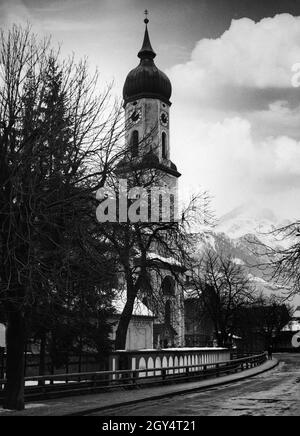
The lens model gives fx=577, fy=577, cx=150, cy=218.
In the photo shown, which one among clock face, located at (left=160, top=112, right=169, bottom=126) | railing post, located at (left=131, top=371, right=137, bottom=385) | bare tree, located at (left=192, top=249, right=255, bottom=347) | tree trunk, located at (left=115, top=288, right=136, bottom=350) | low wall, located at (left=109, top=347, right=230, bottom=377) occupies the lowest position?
railing post, located at (left=131, top=371, right=137, bottom=385)

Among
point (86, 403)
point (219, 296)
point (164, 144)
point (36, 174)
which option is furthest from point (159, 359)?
point (164, 144)

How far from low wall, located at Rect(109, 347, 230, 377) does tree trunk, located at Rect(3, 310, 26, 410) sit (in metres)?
7.30

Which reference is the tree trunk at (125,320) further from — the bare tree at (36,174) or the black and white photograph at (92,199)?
the bare tree at (36,174)

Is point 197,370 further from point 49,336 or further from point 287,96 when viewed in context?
point 287,96

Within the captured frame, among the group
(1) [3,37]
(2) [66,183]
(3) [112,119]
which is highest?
(1) [3,37]

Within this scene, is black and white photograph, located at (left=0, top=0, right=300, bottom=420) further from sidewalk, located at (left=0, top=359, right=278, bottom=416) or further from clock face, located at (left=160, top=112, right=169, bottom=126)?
clock face, located at (left=160, top=112, right=169, bottom=126)

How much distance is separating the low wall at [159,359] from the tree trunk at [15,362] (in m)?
7.30

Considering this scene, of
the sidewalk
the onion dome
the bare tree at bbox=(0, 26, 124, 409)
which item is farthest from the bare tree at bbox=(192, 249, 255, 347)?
the bare tree at bbox=(0, 26, 124, 409)

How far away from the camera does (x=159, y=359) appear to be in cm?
2462

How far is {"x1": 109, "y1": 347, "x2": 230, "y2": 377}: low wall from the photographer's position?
22.1 m

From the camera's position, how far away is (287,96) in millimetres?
21016
